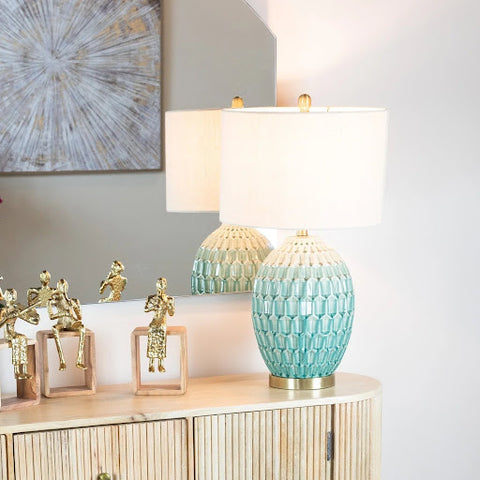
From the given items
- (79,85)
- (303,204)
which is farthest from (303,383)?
(79,85)

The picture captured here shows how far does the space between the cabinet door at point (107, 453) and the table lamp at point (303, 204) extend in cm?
29

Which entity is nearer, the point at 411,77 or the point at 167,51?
the point at 167,51

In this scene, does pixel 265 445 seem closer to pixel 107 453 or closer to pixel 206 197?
pixel 107 453

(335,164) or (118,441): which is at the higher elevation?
(335,164)

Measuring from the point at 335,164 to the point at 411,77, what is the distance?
61 cm

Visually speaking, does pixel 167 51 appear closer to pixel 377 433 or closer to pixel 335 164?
pixel 335 164

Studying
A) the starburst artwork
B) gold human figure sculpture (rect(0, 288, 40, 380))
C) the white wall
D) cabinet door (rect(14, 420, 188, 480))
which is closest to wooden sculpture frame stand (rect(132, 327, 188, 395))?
cabinet door (rect(14, 420, 188, 480))

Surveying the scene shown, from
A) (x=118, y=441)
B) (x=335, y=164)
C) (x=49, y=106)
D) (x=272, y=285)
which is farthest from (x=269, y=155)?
(x=118, y=441)

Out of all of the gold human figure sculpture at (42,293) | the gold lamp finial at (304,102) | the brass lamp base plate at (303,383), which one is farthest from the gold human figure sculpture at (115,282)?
the gold lamp finial at (304,102)

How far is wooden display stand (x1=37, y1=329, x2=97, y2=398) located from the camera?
2051 mm

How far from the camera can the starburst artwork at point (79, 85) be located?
204cm

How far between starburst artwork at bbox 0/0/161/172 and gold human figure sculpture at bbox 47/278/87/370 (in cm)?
27

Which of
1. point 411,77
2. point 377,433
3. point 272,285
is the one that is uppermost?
point 411,77

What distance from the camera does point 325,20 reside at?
2336 millimetres
